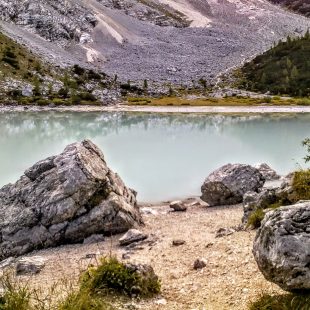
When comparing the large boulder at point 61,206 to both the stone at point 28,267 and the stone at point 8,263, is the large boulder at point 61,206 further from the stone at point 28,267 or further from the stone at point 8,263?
the stone at point 28,267

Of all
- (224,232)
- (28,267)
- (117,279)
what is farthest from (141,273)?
(224,232)

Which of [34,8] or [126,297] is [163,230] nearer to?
[126,297]

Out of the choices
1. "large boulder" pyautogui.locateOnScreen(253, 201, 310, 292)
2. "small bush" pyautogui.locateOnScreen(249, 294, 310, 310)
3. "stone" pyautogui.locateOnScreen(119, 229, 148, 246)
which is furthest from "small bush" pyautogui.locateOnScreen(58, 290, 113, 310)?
"stone" pyautogui.locateOnScreen(119, 229, 148, 246)

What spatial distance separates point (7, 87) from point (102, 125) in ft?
155

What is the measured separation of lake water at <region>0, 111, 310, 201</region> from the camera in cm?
4375

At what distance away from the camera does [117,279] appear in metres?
12.4

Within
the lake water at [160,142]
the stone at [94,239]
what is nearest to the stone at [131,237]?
the stone at [94,239]

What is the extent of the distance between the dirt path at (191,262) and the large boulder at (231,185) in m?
2.76

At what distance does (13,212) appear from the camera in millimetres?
23000

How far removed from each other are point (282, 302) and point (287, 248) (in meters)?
1.17

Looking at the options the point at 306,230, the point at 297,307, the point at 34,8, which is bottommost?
the point at 297,307

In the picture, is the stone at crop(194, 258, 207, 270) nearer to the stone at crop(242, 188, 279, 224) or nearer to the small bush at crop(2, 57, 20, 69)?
the stone at crop(242, 188, 279, 224)

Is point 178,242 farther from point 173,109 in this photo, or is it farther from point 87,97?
point 87,97

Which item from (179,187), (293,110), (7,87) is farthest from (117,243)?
(7,87)
